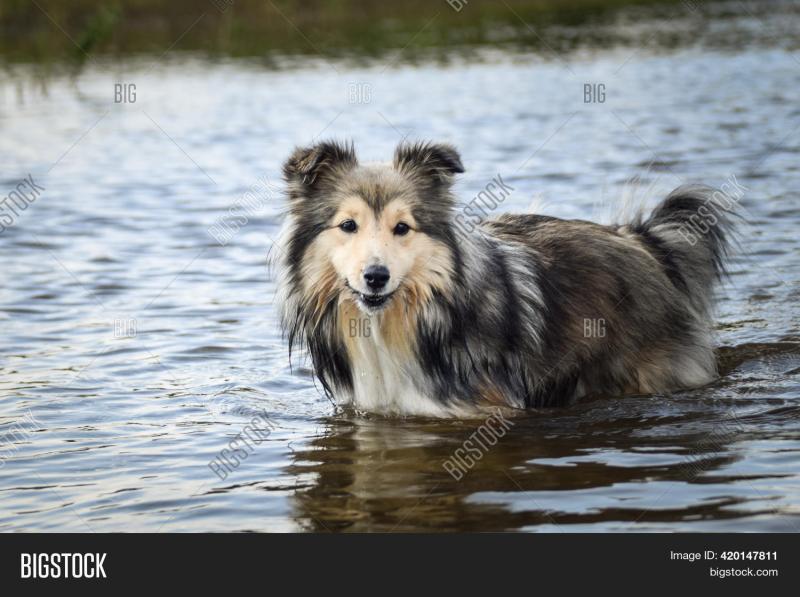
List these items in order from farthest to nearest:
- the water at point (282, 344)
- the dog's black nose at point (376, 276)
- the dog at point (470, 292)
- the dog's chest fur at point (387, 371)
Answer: the dog's chest fur at point (387, 371)
the dog at point (470, 292)
the dog's black nose at point (376, 276)
the water at point (282, 344)

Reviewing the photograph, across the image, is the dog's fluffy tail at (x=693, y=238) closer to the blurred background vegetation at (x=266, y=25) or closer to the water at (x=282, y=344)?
the water at (x=282, y=344)

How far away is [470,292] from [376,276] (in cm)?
77

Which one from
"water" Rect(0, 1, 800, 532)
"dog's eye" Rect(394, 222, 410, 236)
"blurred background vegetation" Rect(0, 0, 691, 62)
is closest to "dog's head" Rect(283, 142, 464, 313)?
"dog's eye" Rect(394, 222, 410, 236)

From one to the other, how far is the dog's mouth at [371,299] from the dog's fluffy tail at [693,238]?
2152 mm

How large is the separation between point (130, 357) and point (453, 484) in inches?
140

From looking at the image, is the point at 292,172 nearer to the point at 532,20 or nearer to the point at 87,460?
the point at 87,460

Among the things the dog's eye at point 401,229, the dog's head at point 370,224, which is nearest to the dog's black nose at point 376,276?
the dog's head at point 370,224

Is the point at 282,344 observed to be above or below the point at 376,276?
above

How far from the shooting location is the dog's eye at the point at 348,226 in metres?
6.27

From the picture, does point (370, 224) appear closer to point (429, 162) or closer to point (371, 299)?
point (371, 299)

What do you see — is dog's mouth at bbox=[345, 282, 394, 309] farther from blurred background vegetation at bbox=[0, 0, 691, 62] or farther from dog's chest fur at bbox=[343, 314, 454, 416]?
blurred background vegetation at bbox=[0, 0, 691, 62]

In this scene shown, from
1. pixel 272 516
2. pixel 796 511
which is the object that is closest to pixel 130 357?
pixel 272 516

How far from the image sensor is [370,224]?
6.21 metres

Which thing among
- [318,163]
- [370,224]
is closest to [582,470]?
[370,224]
